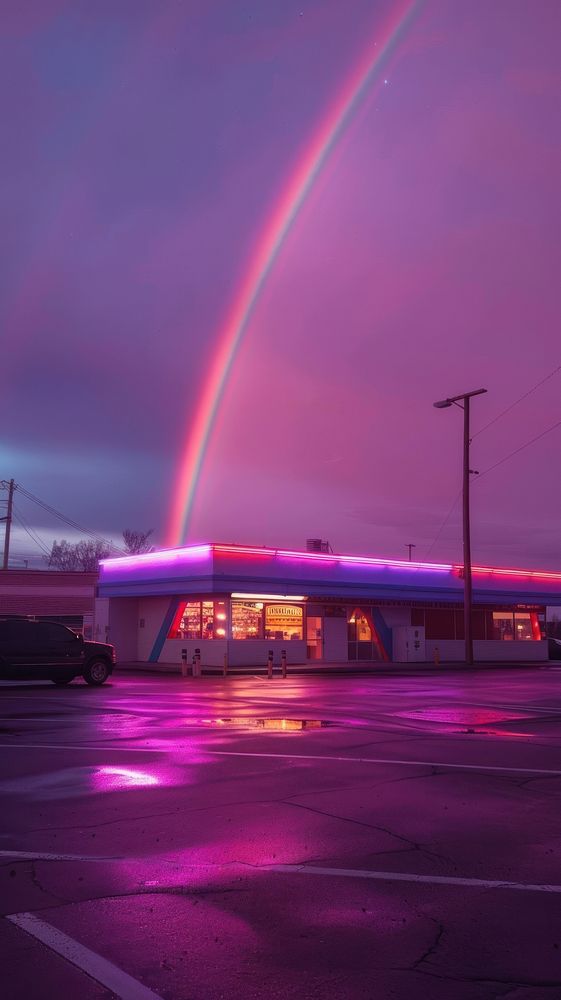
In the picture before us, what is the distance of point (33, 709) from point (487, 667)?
28.3 m

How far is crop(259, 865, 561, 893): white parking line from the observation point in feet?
19.5

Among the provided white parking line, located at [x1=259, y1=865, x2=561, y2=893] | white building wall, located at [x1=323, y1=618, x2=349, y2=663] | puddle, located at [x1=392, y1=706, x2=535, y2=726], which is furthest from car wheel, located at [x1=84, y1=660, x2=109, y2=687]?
white parking line, located at [x1=259, y1=865, x2=561, y2=893]

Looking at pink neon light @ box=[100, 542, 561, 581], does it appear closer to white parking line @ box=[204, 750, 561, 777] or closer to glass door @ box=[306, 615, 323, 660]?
glass door @ box=[306, 615, 323, 660]

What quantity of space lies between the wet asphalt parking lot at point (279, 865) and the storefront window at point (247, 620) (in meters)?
24.8

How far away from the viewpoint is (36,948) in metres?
4.75

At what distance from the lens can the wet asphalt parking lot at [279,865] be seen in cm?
449

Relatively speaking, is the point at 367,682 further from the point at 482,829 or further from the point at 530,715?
the point at 482,829

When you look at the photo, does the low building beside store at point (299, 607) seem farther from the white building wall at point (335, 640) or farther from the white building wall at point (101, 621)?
the white building wall at point (101, 621)

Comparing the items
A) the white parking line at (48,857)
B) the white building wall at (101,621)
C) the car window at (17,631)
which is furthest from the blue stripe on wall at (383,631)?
the white parking line at (48,857)

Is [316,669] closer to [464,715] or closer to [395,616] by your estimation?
[395,616]

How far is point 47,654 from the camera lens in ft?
82.1

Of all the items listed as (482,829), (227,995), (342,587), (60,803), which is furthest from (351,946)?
(342,587)

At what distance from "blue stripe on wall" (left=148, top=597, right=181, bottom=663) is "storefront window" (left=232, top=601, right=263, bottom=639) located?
3.32m

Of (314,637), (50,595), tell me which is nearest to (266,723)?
(314,637)
